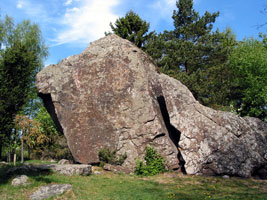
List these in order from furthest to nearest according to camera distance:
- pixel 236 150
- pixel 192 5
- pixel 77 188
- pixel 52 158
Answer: pixel 192 5 → pixel 52 158 → pixel 236 150 → pixel 77 188

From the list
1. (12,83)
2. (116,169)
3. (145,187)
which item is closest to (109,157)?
(116,169)

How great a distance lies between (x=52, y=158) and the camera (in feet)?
78.4

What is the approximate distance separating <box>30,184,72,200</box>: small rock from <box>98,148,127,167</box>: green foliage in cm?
488

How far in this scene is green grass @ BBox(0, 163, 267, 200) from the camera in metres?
8.39

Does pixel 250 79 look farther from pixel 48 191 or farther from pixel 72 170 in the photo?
pixel 48 191

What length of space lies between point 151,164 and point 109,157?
2.49 m

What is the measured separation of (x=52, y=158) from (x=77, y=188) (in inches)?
637

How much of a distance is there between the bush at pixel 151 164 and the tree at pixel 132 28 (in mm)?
18737

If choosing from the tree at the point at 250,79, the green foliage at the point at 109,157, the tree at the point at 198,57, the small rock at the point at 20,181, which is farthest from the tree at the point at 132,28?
the small rock at the point at 20,181

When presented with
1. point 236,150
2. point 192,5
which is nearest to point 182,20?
point 192,5

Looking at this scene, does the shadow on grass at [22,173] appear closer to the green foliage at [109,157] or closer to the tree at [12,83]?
the tree at [12,83]

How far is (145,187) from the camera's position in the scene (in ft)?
33.3

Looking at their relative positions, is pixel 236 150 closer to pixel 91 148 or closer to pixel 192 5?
pixel 91 148

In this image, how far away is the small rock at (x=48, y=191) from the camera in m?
8.05
